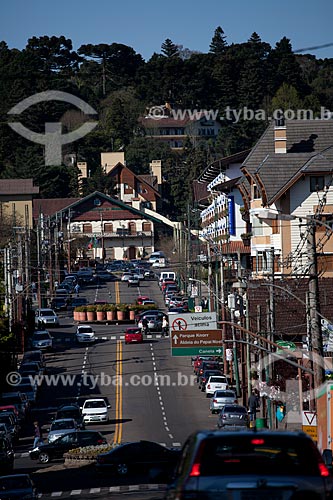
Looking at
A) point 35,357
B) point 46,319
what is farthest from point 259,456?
point 46,319

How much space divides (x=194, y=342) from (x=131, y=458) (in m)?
16.1

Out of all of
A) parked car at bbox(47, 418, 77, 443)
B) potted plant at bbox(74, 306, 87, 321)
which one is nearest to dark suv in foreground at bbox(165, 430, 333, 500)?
parked car at bbox(47, 418, 77, 443)

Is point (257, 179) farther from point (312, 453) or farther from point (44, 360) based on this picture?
point (312, 453)

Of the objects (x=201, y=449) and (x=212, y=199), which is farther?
(x=212, y=199)

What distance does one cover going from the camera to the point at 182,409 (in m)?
50.4

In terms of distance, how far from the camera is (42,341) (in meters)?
71.1

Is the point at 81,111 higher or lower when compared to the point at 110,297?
higher

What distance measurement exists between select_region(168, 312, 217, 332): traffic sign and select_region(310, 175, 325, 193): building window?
952cm

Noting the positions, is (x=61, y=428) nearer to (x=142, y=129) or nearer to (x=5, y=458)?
(x=5, y=458)

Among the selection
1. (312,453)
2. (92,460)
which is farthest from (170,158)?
(312,453)

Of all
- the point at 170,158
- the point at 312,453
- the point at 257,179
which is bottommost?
the point at 312,453

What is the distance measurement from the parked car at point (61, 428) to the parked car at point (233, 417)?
5355 mm

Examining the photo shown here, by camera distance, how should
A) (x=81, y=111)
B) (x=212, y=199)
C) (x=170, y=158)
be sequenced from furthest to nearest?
(x=81, y=111)
(x=170, y=158)
(x=212, y=199)

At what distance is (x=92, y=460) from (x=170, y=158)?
470ft
